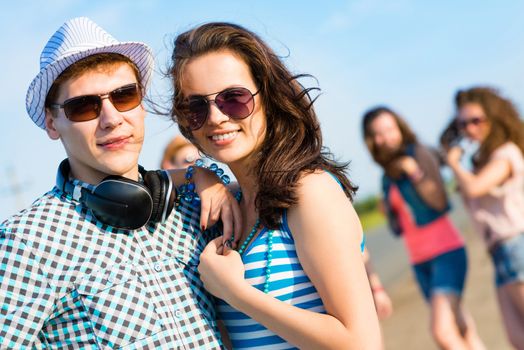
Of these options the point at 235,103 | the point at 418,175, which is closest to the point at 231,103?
the point at 235,103

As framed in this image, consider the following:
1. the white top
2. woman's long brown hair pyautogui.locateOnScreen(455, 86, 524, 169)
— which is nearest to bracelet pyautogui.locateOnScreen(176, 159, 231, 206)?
the white top

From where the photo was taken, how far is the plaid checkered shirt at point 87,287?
234 centimetres

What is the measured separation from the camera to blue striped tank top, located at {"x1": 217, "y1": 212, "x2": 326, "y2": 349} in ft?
8.59

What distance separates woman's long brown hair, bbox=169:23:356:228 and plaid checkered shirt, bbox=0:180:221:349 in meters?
0.48

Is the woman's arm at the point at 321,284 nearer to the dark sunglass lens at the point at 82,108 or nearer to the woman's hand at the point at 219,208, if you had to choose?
the woman's hand at the point at 219,208

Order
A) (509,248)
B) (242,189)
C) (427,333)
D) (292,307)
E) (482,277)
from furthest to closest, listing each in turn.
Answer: (482,277)
(427,333)
(509,248)
(242,189)
(292,307)

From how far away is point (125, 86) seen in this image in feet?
8.62

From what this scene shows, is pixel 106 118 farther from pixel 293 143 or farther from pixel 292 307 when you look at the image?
pixel 292 307

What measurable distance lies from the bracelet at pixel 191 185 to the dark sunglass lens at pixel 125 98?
0.48 m

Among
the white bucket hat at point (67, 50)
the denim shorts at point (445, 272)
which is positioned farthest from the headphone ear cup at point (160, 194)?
the denim shorts at point (445, 272)

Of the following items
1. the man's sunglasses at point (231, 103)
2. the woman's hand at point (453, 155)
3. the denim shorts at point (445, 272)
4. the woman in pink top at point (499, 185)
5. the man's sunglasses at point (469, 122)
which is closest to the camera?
the man's sunglasses at point (231, 103)

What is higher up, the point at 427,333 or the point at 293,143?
the point at 293,143

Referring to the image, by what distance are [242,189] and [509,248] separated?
376cm

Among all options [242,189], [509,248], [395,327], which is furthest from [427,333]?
[242,189]
